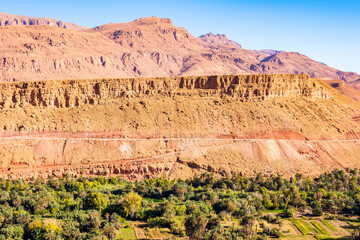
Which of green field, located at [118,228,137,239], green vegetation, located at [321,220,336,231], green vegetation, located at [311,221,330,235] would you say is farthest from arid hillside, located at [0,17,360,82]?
green vegetation, located at [321,220,336,231]

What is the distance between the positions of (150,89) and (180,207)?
29.9 meters

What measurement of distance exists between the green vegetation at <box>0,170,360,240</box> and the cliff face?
17.1 metres

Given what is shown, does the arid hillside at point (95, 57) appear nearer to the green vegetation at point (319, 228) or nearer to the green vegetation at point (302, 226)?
the green vegetation at point (302, 226)

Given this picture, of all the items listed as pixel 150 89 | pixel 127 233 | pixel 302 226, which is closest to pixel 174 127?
pixel 150 89

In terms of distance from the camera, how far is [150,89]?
6519 centimetres

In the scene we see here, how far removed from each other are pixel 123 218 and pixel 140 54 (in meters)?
149

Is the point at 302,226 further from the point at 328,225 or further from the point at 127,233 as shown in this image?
the point at 127,233

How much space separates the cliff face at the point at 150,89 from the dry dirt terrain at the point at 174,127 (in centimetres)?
17

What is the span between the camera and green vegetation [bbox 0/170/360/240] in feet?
112

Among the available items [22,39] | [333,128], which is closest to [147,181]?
[333,128]

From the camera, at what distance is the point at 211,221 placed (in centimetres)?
3666

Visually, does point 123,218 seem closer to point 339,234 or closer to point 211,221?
point 211,221

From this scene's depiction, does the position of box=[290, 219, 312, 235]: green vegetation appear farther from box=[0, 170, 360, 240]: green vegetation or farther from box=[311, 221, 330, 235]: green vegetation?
box=[311, 221, 330, 235]: green vegetation

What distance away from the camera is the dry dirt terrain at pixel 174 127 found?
52644 mm
